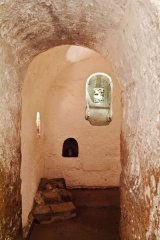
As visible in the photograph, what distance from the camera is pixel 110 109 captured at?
599 cm

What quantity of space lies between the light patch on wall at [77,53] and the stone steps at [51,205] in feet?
8.75

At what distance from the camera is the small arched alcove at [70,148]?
610 cm

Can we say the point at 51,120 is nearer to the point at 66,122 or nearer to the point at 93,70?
the point at 66,122

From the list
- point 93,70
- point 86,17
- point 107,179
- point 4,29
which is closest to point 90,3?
point 86,17

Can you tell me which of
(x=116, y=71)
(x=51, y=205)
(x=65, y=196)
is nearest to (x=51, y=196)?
(x=51, y=205)

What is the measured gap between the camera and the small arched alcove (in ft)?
20.0

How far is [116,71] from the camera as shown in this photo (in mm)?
2229

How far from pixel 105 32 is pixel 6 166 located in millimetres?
1267

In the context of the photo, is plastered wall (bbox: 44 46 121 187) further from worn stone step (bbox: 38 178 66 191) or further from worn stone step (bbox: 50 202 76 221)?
Answer: worn stone step (bbox: 50 202 76 221)

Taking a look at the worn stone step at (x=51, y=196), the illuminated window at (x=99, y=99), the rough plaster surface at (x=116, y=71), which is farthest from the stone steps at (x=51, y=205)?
the rough plaster surface at (x=116, y=71)

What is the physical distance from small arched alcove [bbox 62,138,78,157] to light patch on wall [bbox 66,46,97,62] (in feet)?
6.24

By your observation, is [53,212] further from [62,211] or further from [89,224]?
[89,224]

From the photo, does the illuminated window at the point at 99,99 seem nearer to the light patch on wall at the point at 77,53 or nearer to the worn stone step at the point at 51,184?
the light patch on wall at the point at 77,53

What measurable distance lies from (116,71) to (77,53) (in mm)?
3297
